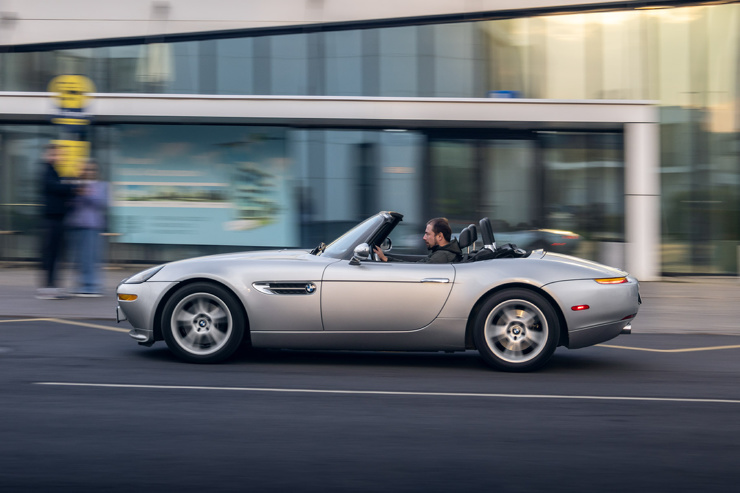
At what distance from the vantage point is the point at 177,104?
1580 cm

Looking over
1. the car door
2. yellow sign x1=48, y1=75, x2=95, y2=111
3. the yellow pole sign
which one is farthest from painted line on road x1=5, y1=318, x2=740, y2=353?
yellow sign x1=48, y1=75, x2=95, y2=111

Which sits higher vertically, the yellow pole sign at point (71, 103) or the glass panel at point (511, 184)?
the yellow pole sign at point (71, 103)

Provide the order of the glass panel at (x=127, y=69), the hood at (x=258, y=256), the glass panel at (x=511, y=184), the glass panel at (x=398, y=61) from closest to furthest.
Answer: the hood at (x=258, y=256)
the glass panel at (x=511, y=184)
the glass panel at (x=398, y=61)
the glass panel at (x=127, y=69)

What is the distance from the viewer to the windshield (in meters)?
7.02

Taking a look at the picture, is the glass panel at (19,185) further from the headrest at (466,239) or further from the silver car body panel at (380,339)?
the headrest at (466,239)

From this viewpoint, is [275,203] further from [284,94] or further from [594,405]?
[594,405]

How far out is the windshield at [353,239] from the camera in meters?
7.02

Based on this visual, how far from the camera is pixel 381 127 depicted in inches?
616

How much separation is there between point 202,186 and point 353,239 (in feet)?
31.4

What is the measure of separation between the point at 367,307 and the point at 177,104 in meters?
10.2

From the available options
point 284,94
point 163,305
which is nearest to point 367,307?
point 163,305

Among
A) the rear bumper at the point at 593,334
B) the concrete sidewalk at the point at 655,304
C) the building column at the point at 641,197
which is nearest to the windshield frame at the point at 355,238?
the rear bumper at the point at 593,334

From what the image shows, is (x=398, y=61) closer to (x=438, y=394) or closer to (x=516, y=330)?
(x=516, y=330)

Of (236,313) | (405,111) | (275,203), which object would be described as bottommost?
(236,313)
